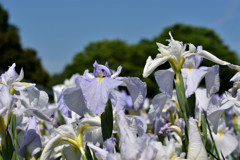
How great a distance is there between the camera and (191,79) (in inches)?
61.0

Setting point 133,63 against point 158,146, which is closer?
point 158,146

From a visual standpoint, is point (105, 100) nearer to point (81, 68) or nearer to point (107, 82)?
point (107, 82)

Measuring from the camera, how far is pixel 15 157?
4.07 ft

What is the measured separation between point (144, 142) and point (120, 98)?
41 centimetres

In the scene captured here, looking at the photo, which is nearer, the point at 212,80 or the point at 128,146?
the point at 128,146

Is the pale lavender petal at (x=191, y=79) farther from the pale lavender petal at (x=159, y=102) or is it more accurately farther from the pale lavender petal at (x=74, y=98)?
the pale lavender petal at (x=74, y=98)

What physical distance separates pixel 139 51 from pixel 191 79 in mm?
38046

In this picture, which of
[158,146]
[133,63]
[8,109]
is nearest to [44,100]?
[8,109]

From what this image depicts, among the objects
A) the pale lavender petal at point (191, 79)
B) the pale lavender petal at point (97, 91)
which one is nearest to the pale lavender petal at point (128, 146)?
the pale lavender petal at point (97, 91)

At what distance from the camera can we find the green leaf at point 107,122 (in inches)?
45.2

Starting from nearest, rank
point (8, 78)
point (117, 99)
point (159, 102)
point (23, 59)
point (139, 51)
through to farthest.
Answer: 1. point (117, 99)
2. point (8, 78)
3. point (159, 102)
4. point (139, 51)
5. point (23, 59)

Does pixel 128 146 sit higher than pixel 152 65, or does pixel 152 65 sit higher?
pixel 152 65

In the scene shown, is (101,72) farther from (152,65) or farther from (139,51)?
(139,51)

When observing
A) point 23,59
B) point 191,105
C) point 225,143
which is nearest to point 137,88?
point 191,105
